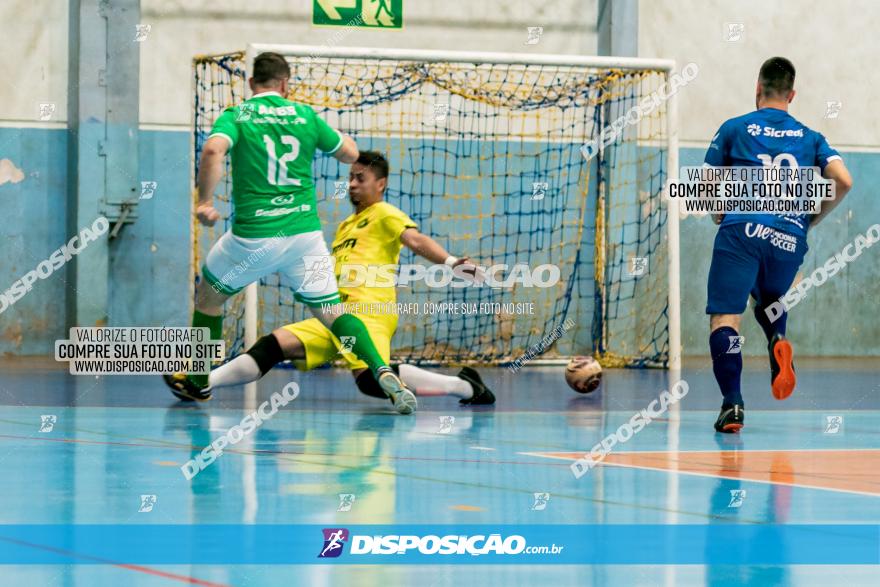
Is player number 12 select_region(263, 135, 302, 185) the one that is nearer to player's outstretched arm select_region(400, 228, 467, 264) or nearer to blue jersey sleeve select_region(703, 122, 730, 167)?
player's outstretched arm select_region(400, 228, 467, 264)

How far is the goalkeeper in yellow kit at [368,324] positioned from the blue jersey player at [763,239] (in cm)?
162

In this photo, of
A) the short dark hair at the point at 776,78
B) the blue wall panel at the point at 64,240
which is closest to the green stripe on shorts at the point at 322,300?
the short dark hair at the point at 776,78

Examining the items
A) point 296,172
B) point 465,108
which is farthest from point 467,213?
point 296,172

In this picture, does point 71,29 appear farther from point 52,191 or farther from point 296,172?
point 296,172

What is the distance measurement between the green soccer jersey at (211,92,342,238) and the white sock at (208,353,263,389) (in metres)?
0.86

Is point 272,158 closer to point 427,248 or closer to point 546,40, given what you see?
point 427,248

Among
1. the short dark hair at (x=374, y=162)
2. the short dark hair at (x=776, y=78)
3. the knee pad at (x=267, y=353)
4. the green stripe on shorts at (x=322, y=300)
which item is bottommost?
the knee pad at (x=267, y=353)

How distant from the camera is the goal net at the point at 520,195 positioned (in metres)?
13.4

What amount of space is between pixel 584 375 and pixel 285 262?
257 cm

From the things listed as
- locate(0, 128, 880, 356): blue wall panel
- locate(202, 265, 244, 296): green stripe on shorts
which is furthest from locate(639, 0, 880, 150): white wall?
locate(202, 265, 244, 296): green stripe on shorts

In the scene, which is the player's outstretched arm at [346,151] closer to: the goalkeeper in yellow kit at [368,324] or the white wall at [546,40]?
the goalkeeper in yellow kit at [368,324]

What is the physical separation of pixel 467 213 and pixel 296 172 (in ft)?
21.7

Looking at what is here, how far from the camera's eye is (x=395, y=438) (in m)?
6.05

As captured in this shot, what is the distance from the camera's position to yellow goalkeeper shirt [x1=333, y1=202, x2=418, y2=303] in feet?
25.6
